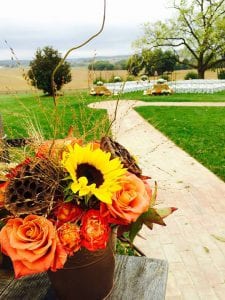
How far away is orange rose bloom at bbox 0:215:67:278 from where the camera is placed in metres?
1.19

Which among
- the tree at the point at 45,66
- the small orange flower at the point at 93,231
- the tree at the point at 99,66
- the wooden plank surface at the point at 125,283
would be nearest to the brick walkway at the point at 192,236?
the tree at the point at 99,66

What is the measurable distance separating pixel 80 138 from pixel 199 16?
30.1 m

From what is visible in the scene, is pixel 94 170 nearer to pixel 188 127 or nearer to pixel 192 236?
pixel 192 236

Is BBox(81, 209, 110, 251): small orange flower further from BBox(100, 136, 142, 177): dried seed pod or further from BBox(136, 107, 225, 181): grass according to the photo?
BBox(136, 107, 225, 181): grass

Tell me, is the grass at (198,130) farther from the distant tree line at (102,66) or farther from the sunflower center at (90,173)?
the sunflower center at (90,173)

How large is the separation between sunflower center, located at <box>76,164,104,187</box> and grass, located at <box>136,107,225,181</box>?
364 cm

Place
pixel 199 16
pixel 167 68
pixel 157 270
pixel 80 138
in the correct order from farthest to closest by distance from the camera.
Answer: pixel 167 68 < pixel 199 16 < pixel 157 270 < pixel 80 138

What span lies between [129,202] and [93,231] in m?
0.14

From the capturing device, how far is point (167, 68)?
33250 millimetres

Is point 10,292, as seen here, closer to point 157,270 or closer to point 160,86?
point 157,270

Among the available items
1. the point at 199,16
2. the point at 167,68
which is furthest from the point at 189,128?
the point at 167,68

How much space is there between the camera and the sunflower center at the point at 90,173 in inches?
49.7

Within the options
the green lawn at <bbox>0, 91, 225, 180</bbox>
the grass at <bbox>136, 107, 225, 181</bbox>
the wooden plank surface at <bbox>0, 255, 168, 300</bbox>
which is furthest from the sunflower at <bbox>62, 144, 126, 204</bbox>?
the grass at <bbox>136, 107, 225, 181</bbox>

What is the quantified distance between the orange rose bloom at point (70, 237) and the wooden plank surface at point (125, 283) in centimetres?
41
